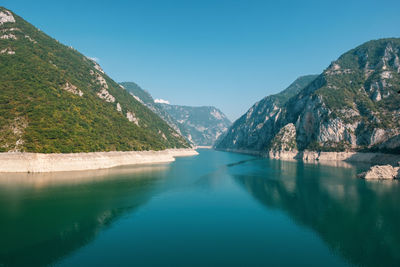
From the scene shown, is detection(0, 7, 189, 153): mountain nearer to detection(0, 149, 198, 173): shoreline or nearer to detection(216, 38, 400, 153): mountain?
detection(0, 149, 198, 173): shoreline

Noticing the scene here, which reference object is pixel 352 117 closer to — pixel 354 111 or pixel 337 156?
pixel 354 111

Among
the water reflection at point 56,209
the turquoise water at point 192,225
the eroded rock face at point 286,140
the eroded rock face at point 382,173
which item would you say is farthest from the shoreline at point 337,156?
the water reflection at point 56,209

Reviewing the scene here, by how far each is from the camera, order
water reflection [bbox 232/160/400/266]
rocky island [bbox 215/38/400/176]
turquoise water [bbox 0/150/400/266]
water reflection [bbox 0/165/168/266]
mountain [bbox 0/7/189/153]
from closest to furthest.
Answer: turquoise water [bbox 0/150/400/266]
water reflection [bbox 0/165/168/266]
water reflection [bbox 232/160/400/266]
mountain [bbox 0/7/189/153]
rocky island [bbox 215/38/400/176]

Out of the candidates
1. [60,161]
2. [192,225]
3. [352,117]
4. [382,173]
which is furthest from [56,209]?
[352,117]

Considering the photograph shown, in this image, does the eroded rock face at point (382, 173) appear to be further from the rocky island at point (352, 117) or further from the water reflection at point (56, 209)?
the water reflection at point (56, 209)

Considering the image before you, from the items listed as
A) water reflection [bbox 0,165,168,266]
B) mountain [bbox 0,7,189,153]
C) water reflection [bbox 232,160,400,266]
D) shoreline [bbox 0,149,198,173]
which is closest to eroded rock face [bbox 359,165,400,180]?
water reflection [bbox 232,160,400,266]

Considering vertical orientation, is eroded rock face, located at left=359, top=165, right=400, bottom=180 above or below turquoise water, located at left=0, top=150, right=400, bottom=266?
above

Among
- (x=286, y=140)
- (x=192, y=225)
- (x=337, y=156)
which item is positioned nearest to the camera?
(x=192, y=225)
